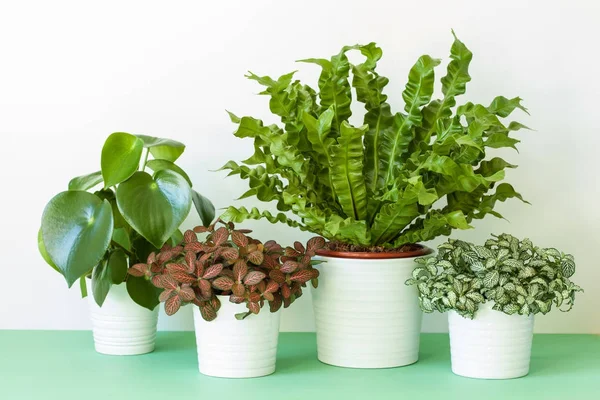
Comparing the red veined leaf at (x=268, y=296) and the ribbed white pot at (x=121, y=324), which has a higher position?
the red veined leaf at (x=268, y=296)

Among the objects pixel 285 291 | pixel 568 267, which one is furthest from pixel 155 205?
pixel 568 267

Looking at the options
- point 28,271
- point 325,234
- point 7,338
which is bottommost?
point 7,338

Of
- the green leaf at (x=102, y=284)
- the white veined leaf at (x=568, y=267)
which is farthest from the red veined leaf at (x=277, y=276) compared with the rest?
the white veined leaf at (x=568, y=267)

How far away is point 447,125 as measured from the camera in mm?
1581

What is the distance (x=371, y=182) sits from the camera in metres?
1.63

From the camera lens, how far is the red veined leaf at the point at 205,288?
1.41 meters

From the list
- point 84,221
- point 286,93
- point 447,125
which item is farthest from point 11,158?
point 447,125

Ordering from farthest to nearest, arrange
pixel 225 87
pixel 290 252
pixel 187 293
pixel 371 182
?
pixel 225 87 → pixel 371 182 → pixel 290 252 → pixel 187 293

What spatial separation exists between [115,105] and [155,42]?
18 cm

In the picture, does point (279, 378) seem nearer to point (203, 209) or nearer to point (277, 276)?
point (277, 276)

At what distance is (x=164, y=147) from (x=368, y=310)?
56cm

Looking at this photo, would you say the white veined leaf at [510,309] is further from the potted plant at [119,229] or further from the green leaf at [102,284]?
the green leaf at [102,284]

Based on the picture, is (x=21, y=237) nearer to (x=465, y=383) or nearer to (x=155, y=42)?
(x=155, y=42)

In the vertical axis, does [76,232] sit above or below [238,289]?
above
